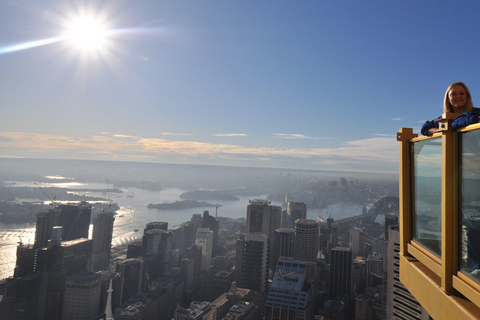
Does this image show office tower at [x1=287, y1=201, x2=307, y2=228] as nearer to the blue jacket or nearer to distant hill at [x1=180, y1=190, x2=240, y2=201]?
distant hill at [x1=180, y1=190, x2=240, y2=201]

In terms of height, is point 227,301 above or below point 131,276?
below

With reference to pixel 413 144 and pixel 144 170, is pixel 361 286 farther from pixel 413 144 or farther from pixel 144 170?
pixel 144 170

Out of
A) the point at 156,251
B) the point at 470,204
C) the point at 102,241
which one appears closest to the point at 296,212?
the point at 156,251

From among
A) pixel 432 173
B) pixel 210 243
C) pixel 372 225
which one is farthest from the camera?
pixel 372 225

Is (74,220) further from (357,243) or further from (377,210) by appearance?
(377,210)

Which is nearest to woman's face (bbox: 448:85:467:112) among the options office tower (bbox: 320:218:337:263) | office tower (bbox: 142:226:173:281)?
office tower (bbox: 142:226:173:281)

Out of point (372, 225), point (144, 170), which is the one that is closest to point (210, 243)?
point (372, 225)
